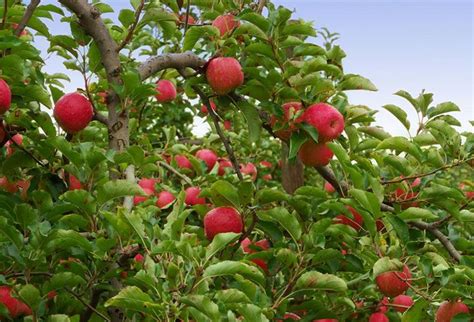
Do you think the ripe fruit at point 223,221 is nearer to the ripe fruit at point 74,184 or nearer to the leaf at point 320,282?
the leaf at point 320,282

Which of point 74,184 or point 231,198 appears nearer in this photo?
point 231,198

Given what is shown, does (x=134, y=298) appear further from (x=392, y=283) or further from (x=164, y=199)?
(x=164, y=199)

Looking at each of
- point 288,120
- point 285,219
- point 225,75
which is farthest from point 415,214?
point 225,75

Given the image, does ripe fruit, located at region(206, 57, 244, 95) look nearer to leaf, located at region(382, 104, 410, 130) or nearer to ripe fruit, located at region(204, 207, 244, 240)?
ripe fruit, located at region(204, 207, 244, 240)

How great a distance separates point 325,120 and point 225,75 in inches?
13.8

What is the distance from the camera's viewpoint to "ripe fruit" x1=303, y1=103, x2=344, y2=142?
196cm

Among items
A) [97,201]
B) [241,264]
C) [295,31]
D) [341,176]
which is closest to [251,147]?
[341,176]

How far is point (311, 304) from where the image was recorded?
7.10ft

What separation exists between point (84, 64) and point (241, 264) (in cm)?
101

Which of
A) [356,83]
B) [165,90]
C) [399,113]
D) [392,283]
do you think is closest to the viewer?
[392,283]

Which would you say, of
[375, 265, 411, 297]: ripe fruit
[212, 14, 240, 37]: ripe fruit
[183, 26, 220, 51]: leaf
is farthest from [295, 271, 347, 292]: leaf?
[212, 14, 240, 37]: ripe fruit

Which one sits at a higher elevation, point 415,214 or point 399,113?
point 399,113

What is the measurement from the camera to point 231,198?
6.16ft

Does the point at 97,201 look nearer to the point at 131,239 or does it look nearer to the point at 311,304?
the point at 131,239
